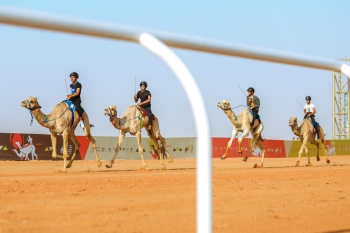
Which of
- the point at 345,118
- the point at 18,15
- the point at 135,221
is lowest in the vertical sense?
the point at 135,221

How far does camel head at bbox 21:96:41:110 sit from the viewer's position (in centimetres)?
1669

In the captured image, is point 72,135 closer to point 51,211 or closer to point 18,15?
point 51,211

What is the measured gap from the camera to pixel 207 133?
4.01 metres

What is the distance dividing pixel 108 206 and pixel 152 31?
12.7 feet

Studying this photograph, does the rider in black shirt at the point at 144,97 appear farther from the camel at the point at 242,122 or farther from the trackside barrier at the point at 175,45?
the trackside barrier at the point at 175,45

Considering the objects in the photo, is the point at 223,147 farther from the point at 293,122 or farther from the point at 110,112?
the point at 110,112

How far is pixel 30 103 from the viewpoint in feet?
55.4

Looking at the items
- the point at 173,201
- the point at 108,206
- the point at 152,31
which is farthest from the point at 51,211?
the point at 152,31

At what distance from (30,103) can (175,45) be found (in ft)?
40.9

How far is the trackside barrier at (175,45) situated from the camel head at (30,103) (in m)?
12.1

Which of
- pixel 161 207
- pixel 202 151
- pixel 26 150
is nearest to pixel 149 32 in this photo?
pixel 202 151

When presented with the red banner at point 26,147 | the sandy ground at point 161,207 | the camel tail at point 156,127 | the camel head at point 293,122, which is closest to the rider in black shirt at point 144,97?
the camel tail at point 156,127

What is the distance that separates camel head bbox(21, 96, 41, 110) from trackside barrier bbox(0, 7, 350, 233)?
12057mm

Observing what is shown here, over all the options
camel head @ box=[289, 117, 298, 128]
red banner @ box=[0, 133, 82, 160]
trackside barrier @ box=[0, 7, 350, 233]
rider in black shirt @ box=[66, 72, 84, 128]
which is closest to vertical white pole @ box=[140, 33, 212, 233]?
trackside barrier @ box=[0, 7, 350, 233]
